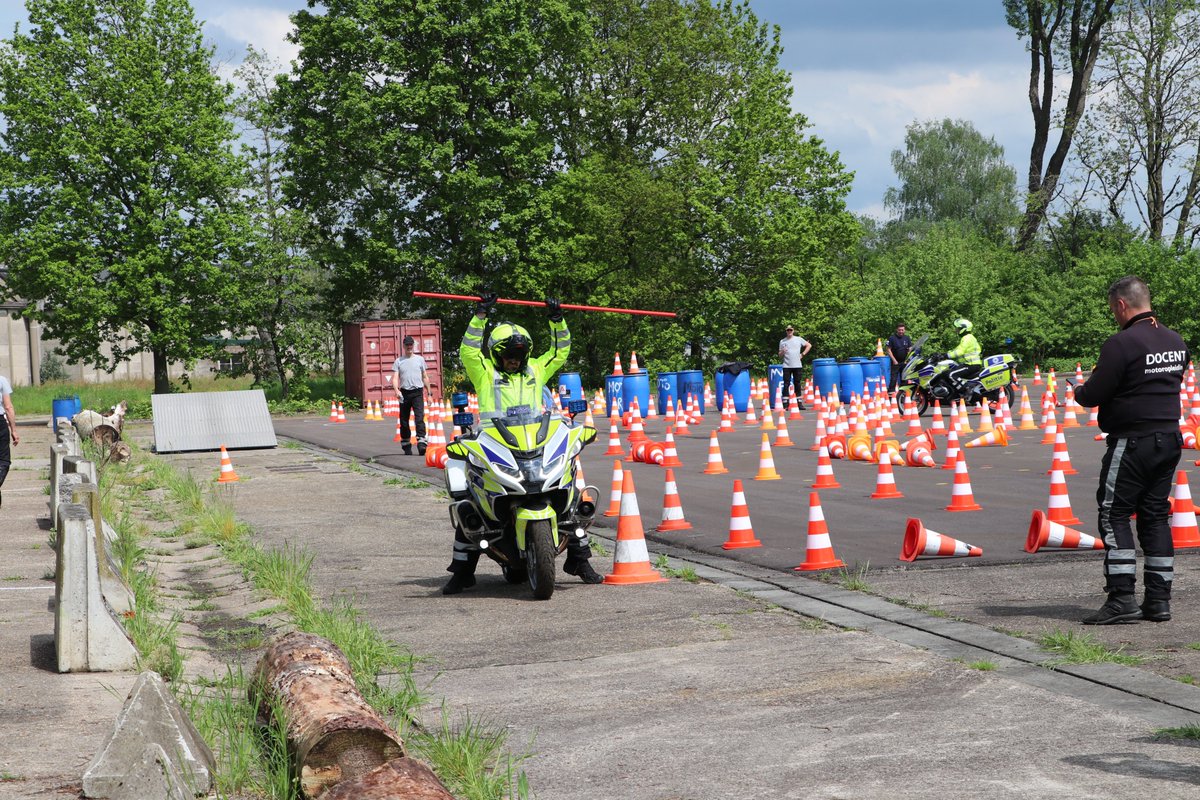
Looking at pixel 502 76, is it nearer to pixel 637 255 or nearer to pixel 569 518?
pixel 637 255

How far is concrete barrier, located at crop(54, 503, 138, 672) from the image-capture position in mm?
7207

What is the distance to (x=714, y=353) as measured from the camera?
47.4 meters

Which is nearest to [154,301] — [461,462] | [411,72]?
[411,72]

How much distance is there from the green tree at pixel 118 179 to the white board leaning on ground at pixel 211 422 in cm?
1707

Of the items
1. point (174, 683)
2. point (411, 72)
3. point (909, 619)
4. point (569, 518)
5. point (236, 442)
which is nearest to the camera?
point (174, 683)

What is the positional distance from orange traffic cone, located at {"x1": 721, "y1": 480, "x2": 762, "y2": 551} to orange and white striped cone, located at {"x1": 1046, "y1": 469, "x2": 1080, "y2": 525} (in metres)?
2.48

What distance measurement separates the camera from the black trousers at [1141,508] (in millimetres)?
7805

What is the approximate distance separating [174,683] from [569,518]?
3.43 m

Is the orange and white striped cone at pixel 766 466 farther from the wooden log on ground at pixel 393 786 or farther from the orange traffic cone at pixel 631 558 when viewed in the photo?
the wooden log on ground at pixel 393 786

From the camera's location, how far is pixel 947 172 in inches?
3081

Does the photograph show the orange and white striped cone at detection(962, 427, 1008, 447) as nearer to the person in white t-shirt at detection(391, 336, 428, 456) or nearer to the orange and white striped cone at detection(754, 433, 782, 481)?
the orange and white striped cone at detection(754, 433, 782, 481)

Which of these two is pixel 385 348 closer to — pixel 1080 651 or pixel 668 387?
pixel 668 387

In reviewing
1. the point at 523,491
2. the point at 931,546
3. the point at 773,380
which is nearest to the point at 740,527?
the point at 931,546

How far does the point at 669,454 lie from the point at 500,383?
367 inches
